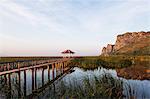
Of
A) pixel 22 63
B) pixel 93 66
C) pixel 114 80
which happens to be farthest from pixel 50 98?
pixel 93 66

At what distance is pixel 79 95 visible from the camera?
15391 millimetres

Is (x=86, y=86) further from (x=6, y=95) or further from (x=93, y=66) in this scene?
(x=93, y=66)

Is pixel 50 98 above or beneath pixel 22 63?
beneath

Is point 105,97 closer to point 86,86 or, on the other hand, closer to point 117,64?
point 86,86

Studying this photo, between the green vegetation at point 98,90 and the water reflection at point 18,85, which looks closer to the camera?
the green vegetation at point 98,90

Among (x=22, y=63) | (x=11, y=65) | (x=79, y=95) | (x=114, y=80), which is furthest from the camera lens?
(x=22, y=63)

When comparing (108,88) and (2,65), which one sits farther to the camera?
(2,65)

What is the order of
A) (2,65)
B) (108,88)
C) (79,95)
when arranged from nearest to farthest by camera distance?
(79,95)
(108,88)
(2,65)

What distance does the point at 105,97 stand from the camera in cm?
1620

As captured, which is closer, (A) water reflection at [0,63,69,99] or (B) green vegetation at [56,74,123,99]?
(B) green vegetation at [56,74,123,99]

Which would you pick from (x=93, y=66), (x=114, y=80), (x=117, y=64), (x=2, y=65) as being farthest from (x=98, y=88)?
(x=117, y=64)

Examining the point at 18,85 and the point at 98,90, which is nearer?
the point at 98,90

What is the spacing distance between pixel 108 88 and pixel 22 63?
12034 mm

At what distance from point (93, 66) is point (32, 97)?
3048 cm
